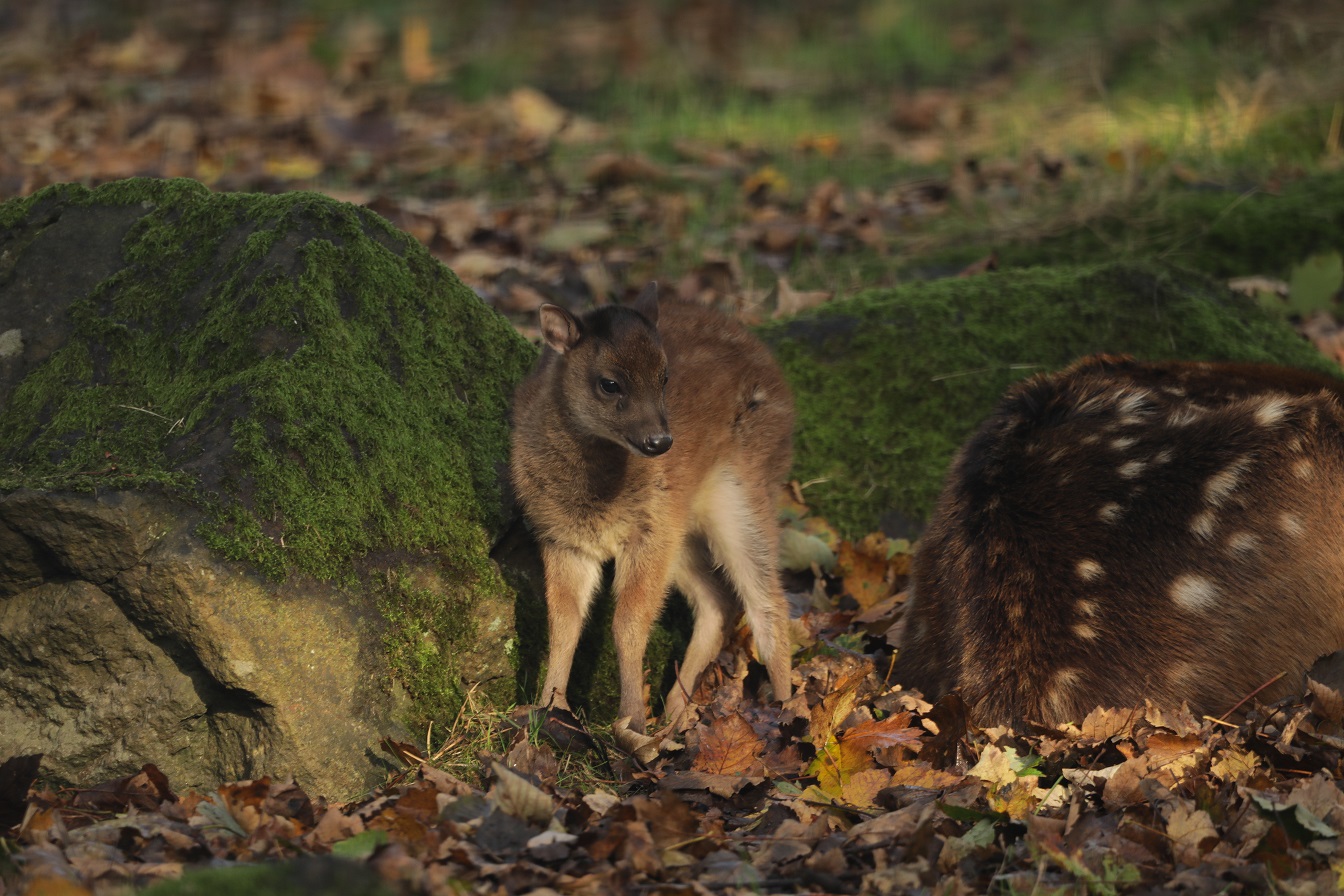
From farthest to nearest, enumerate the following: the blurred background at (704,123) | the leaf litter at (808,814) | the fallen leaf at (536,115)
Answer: the fallen leaf at (536,115), the blurred background at (704,123), the leaf litter at (808,814)

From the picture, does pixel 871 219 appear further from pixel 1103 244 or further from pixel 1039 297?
pixel 1039 297

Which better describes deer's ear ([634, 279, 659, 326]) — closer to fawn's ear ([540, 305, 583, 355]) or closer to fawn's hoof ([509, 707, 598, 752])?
fawn's ear ([540, 305, 583, 355])

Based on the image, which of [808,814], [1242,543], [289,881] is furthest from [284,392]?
[1242,543]

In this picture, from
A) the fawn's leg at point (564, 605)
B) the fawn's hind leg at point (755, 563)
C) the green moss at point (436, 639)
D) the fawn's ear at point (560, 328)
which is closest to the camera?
the green moss at point (436, 639)

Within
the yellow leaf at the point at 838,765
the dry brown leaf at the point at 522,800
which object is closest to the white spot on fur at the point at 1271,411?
the yellow leaf at the point at 838,765

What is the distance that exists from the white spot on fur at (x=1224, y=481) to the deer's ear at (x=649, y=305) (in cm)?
200

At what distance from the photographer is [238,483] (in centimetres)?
445

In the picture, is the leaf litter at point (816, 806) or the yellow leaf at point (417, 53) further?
the yellow leaf at point (417, 53)

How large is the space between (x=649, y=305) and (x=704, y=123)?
7540 millimetres

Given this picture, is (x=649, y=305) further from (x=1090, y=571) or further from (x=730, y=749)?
(x=1090, y=571)

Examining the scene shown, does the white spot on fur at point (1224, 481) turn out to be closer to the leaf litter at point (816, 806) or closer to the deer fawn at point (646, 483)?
the leaf litter at point (816, 806)

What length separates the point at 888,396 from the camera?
6.81 meters

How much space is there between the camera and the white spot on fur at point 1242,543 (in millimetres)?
4422

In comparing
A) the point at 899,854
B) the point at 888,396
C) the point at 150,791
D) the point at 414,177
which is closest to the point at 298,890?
the point at 150,791
